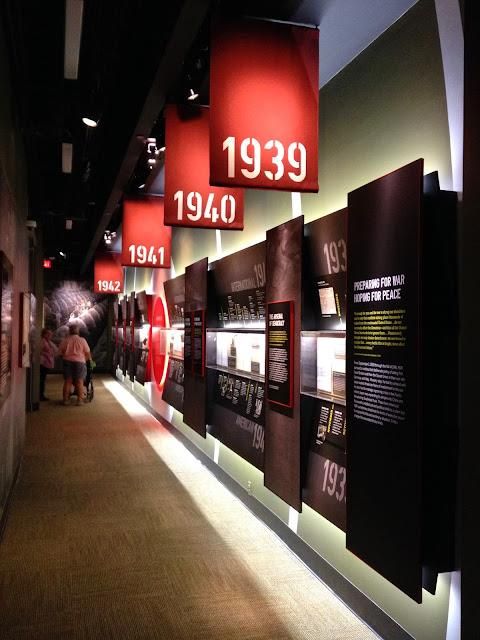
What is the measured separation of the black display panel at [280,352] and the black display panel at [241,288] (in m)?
0.70

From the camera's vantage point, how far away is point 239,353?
5988 millimetres

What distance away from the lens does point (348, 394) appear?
3266 mm

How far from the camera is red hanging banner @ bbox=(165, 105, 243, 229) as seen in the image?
5.05 metres

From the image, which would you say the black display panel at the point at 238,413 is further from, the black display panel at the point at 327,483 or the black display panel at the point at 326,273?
the black display panel at the point at 326,273

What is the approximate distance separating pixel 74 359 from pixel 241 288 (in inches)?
303

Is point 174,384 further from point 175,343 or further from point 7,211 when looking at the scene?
point 7,211

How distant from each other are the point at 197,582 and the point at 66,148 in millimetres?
5012

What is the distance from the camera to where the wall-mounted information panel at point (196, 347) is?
267 inches

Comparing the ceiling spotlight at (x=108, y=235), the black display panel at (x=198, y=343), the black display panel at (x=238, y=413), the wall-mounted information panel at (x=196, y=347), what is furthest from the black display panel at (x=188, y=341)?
the ceiling spotlight at (x=108, y=235)

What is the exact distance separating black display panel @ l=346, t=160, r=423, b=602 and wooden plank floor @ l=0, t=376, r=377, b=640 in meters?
0.85

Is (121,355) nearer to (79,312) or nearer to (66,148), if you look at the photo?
(79,312)

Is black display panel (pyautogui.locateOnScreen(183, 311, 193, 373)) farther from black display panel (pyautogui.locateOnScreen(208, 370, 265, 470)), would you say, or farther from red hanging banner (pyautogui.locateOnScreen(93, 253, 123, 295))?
red hanging banner (pyautogui.locateOnScreen(93, 253, 123, 295))

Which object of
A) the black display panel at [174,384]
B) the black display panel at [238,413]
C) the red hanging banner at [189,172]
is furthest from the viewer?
the black display panel at [174,384]

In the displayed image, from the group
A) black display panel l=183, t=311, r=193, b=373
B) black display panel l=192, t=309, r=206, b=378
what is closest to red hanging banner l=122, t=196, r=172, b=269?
black display panel l=183, t=311, r=193, b=373
